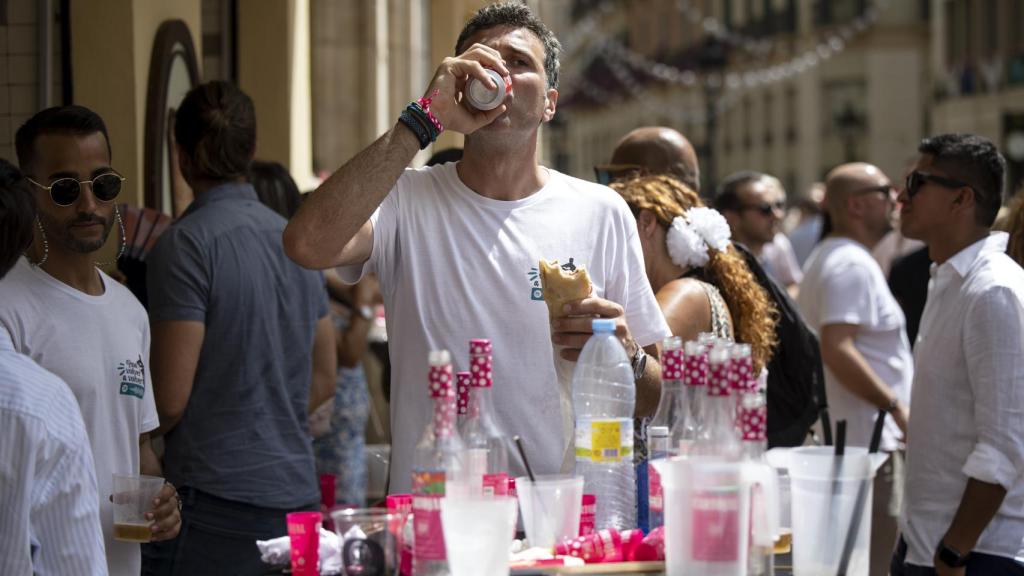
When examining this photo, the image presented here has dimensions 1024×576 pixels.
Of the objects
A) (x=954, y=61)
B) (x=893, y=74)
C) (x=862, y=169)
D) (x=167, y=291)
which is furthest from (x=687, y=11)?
(x=167, y=291)

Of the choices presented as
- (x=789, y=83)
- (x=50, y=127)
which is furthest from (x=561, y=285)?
(x=789, y=83)

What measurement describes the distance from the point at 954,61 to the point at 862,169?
32970 millimetres

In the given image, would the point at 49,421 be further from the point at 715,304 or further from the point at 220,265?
the point at 715,304

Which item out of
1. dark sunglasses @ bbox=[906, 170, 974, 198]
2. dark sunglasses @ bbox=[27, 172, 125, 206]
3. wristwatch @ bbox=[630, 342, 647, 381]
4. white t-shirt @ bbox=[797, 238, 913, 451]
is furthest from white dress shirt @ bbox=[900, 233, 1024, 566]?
dark sunglasses @ bbox=[27, 172, 125, 206]

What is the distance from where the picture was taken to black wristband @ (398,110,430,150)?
10.8 feet

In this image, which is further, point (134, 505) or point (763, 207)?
point (763, 207)

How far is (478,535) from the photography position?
2486mm

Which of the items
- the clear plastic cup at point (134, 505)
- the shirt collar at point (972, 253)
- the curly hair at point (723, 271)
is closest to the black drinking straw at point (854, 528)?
the clear plastic cup at point (134, 505)

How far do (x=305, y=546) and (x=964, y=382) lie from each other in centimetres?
265

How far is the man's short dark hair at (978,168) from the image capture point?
4910 millimetres

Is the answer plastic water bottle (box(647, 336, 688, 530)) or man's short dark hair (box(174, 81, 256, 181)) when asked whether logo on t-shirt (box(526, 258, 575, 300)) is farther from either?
man's short dark hair (box(174, 81, 256, 181))

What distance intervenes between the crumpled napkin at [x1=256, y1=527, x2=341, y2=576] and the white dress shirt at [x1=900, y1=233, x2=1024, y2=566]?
2.41 m

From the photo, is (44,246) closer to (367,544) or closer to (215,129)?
(215,129)

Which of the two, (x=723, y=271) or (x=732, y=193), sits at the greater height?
(x=732, y=193)
